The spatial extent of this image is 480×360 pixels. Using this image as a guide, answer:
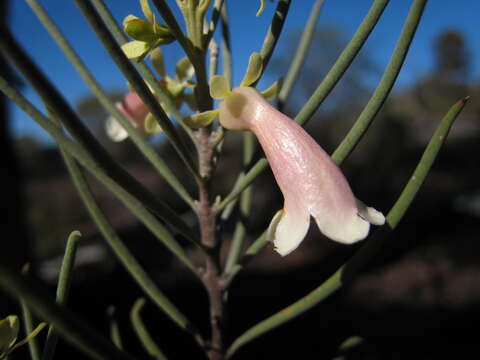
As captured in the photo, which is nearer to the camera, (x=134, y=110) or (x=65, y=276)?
(x=65, y=276)

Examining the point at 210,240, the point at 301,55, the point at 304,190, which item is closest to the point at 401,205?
the point at 304,190

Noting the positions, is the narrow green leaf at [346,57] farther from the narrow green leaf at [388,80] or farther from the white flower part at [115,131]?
the white flower part at [115,131]

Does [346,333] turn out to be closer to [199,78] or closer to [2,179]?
[2,179]

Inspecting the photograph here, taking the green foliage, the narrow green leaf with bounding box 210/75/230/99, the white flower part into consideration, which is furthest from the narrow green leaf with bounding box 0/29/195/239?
the white flower part

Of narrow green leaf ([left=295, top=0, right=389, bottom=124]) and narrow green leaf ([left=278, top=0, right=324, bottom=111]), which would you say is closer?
narrow green leaf ([left=295, top=0, right=389, bottom=124])

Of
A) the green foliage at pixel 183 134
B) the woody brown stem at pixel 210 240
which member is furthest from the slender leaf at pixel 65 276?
the woody brown stem at pixel 210 240

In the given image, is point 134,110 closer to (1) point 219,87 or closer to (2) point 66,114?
(1) point 219,87

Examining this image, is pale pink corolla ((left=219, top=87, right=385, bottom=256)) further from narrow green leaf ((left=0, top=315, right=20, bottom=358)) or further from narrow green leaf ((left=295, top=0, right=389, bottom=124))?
narrow green leaf ((left=0, top=315, right=20, bottom=358))
